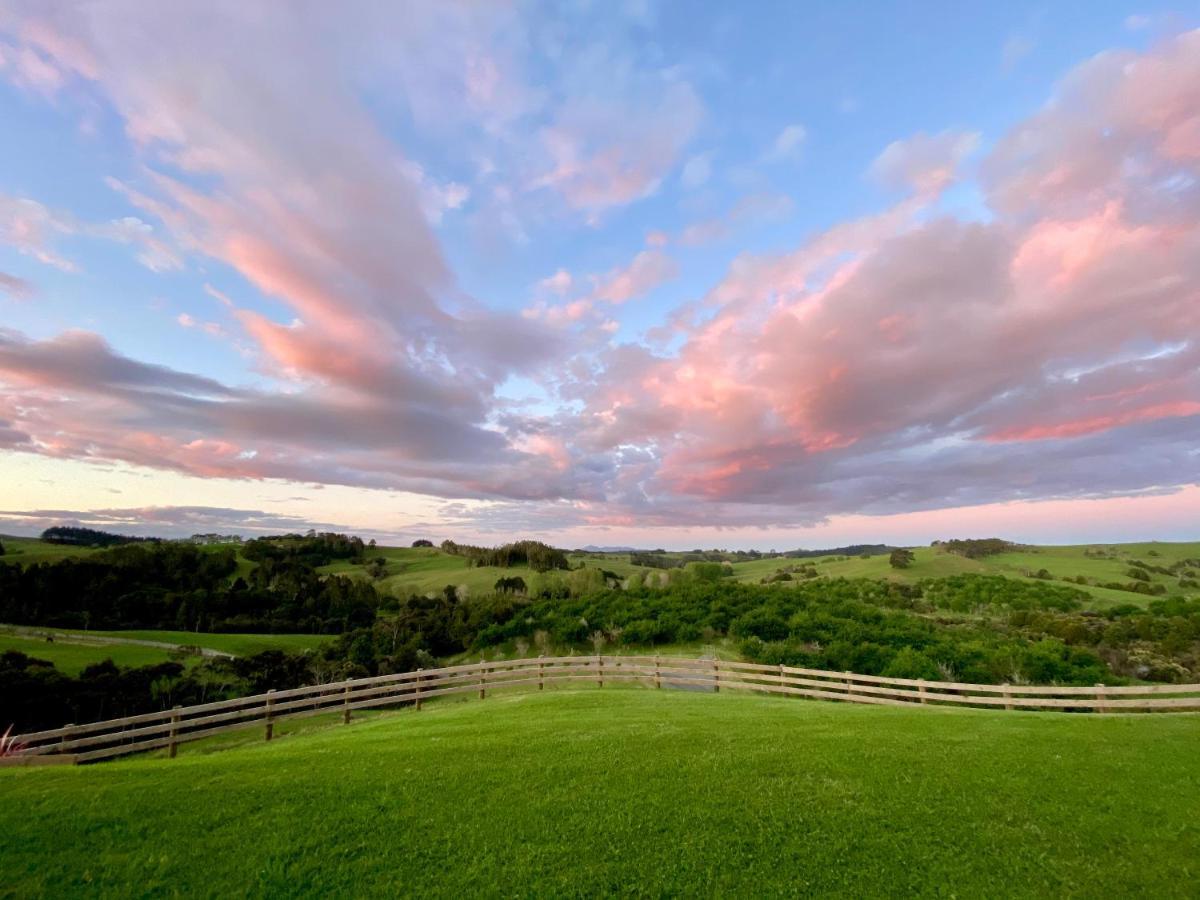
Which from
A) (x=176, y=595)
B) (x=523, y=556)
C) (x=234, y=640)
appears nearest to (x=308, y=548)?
(x=176, y=595)

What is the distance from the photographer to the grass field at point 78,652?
156 feet

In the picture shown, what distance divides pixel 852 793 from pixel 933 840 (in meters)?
1.24

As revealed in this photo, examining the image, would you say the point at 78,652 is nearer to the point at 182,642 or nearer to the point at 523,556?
the point at 182,642

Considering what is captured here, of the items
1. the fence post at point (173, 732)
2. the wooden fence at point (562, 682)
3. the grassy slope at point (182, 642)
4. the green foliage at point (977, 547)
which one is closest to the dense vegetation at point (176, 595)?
the grassy slope at point (182, 642)

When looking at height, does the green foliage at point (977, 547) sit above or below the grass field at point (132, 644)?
above

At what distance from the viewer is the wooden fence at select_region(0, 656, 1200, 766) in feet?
49.9

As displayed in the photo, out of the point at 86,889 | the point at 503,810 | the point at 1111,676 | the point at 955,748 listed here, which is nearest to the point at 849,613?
the point at 1111,676

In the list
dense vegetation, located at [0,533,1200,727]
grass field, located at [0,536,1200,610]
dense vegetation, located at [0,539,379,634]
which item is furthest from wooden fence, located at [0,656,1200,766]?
dense vegetation, located at [0,539,379,634]

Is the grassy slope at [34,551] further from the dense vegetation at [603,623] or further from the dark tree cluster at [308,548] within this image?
the dark tree cluster at [308,548]

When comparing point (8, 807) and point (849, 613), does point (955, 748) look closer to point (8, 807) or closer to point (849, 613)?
point (8, 807)

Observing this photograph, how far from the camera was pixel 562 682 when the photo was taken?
2630cm

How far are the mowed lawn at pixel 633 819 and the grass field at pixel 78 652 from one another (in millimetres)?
54890

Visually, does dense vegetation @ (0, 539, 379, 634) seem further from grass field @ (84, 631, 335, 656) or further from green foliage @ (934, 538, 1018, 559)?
green foliage @ (934, 538, 1018, 559)

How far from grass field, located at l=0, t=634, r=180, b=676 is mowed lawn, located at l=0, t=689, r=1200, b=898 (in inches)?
2161
